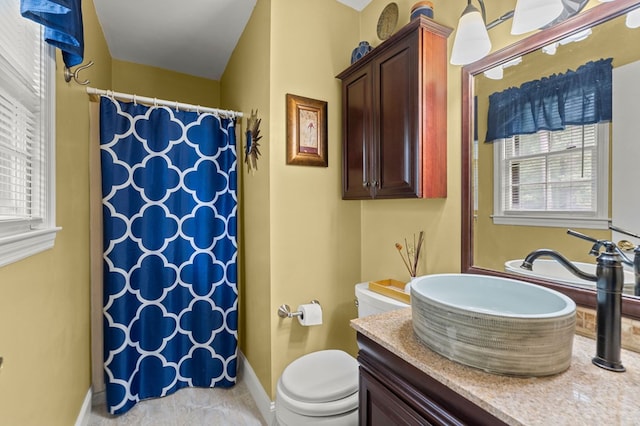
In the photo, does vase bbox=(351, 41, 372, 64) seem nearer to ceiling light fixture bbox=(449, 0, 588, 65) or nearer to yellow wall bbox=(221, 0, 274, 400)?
yellow wall bbox=(221, 0, 274, 400)

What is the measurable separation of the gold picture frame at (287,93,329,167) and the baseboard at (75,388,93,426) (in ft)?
5.90

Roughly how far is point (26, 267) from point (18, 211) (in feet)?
0.62

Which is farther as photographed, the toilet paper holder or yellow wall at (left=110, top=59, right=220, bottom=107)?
yellow wall at (left=110, top=59, right=220, bottom=107)

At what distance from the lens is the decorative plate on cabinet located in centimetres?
163

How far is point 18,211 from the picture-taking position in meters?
0.96

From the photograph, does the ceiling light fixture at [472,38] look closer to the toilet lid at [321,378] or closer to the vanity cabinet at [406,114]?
the vanity cabinet at [406,114]

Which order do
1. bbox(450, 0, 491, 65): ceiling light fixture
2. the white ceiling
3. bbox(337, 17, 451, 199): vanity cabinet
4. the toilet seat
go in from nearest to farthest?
bbox(450, 0, 491, 65): ceiling light fixture, the toilet seat, bbox(337, 17, 451, 199): vanity cabinet, the white ceiling

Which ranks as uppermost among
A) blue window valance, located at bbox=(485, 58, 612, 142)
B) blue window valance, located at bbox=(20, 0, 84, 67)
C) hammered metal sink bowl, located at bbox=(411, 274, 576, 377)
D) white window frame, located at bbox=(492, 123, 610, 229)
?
A: blue window valance, located at bbox=(20, 0, 84, 67)

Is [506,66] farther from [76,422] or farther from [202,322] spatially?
[76,422]

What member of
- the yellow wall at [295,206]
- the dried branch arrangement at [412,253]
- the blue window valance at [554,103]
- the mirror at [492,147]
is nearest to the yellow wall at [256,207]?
the yellow wall at [295,206]

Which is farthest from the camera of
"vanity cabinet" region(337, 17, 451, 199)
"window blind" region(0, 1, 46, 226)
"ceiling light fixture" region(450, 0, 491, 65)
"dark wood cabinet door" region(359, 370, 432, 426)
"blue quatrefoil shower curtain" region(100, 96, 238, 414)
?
"blue quatrefoil shower curtain" region(100, 96, 238, 414)

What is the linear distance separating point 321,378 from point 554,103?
1.47m

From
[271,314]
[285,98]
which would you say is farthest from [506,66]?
[271,314]

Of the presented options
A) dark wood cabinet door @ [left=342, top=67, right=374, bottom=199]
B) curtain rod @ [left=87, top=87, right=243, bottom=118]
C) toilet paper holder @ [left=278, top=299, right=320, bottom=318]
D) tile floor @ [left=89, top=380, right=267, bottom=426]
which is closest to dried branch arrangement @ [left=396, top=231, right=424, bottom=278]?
dark wood cabinet door @ [left=342, top=67, right=374, bottom=199]
